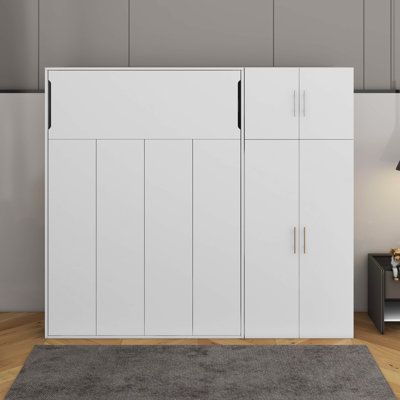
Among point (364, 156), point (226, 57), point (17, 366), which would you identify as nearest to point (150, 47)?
point (226, 57)

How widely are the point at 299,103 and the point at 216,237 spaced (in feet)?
3.63

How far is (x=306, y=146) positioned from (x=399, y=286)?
123 cm

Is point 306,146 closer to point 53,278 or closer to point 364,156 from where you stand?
point 364,156

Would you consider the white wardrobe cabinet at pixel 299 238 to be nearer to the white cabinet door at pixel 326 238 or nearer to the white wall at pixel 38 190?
the white cabinet door at pixel 326 238

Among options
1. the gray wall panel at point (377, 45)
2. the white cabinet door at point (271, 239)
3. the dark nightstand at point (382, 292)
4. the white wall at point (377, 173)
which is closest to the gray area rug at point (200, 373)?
the white cabinet door at point (271, 239)

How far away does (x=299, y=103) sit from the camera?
3805 mm

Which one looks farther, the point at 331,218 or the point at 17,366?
the point at 331,218

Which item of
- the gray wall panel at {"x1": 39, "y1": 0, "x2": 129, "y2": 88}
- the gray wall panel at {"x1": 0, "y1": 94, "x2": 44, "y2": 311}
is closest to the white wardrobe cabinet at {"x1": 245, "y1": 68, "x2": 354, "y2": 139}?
the gray wall panel at {"x1": 39, "y1": 0, "x2": 129, "y2": 88}

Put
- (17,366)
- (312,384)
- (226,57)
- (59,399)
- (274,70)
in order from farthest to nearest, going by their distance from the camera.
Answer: (226,57), (274,70), (17,366), (312,384), (59,399)

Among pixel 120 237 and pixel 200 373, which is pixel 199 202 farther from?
pixel 200 373

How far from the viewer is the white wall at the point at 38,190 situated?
4.47 metres

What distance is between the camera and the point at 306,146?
3822 mm

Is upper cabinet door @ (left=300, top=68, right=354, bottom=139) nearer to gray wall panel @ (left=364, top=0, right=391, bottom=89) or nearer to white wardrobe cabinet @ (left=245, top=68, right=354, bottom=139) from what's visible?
white wardrobe cabinet @ (left=245, top=68, right=354, bottom=139)

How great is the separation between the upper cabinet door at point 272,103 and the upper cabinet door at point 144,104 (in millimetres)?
99
